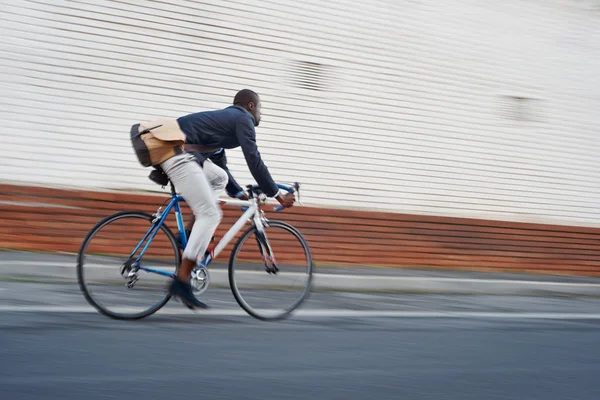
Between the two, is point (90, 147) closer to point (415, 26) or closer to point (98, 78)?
point (98, 78)

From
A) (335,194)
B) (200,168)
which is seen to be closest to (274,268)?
(200,168)

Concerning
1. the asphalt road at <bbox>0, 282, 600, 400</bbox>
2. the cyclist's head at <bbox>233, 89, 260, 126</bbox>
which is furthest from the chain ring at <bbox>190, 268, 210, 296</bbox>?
the cyclist's head at <bbox>233, 89, 260, 126</bbox>

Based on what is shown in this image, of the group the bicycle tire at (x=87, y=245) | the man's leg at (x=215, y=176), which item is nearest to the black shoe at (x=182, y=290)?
the bicycle tire at (x=87, y=245)

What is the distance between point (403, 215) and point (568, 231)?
3.33 m

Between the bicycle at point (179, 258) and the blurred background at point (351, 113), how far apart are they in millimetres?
3807

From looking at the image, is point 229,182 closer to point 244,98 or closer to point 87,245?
point 244,98

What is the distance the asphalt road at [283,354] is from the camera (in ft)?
12.9

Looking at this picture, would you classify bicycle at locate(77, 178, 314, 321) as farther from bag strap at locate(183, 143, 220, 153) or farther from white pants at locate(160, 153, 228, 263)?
bag strap at locate(183, 143, 220, 153)

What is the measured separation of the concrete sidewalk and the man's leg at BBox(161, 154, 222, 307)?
452mm

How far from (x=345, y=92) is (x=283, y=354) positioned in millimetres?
6541

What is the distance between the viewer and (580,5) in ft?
41.2

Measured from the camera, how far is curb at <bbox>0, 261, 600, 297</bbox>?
711 centimetres

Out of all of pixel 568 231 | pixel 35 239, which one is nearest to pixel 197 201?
pixel 35 239

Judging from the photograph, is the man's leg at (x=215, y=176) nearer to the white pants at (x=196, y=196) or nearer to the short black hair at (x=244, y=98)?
the white pants at (x=196, y=196)
